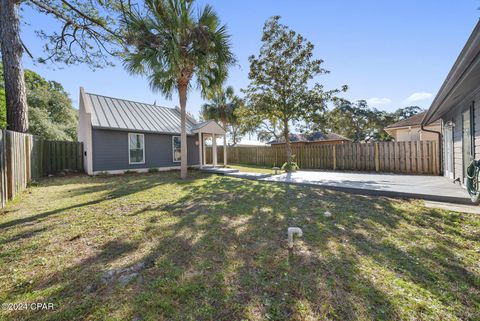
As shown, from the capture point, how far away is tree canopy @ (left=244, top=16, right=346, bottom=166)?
10625mm

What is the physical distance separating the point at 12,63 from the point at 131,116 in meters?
5.10

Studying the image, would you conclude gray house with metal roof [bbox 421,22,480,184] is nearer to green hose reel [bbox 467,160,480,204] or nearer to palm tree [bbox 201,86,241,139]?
green hose reel [bbox 467,160,480,204]

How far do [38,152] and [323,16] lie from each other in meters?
12.4

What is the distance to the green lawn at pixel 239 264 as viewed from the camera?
5.58 ft

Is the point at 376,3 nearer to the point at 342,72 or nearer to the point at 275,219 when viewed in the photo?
the point at 342,72

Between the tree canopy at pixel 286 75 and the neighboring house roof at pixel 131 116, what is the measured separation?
5225mm

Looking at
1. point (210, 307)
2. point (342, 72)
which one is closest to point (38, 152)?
point (210, 307)

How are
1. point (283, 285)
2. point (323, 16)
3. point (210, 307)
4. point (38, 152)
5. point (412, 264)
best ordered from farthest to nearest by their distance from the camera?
1. point (38, 152)
2. point (323, 16)
3. point (412, 264)
4. point (283, 285)
5. point (210, 307)

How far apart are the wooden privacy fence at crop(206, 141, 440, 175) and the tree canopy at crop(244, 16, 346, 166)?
2778 mm

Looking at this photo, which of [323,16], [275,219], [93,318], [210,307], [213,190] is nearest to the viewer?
[93,318]

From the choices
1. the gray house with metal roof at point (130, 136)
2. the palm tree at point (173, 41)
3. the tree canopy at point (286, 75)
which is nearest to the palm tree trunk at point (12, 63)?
the gray house with metal roof at point (130, 136)

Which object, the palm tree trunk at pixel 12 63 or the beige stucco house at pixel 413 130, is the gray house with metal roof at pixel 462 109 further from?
the palm tree trunk at pixel 12 63

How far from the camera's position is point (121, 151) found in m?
10.6

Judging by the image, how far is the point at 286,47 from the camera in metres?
10.7
